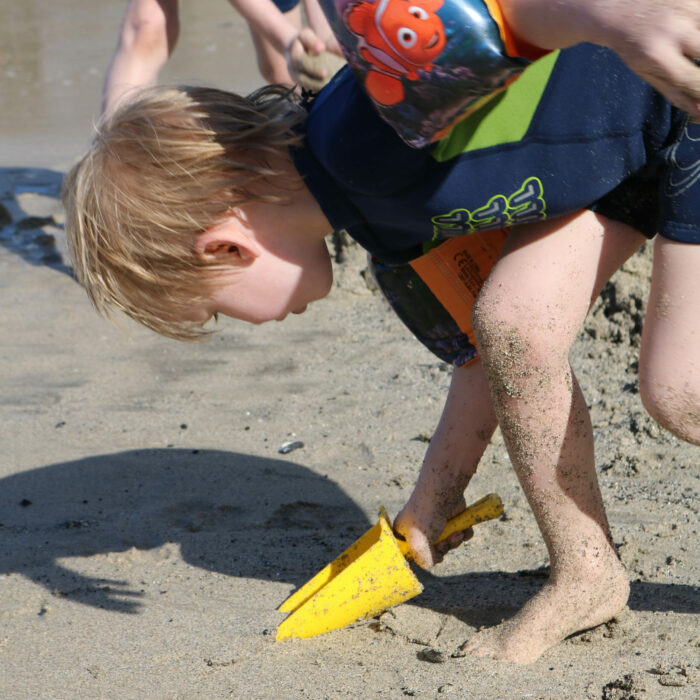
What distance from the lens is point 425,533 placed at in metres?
2.01

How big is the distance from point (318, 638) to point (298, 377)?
134 centimetres

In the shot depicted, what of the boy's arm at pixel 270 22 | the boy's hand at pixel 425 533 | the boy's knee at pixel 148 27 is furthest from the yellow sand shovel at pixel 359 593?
the boy's knee at pixel 148 27

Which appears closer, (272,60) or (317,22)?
(317,22)

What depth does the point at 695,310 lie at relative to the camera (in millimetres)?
1562

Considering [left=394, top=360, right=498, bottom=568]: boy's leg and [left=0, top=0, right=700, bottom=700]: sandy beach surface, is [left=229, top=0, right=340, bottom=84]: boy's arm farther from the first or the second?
[left=394, top=360, right=498, bottom=568]: boy's leg

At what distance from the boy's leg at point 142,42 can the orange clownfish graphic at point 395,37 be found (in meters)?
2.59

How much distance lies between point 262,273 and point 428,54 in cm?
63

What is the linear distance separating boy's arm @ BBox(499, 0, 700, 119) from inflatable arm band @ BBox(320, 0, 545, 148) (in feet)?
0.33

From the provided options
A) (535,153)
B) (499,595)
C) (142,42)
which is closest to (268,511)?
(499,595)

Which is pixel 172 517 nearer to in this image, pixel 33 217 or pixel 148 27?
pixel 148 27

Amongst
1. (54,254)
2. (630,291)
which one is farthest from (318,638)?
(54,254)

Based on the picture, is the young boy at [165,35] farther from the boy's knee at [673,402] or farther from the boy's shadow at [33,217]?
the boy's knee at [673,402]

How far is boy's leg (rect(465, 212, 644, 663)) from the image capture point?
1.61 metres

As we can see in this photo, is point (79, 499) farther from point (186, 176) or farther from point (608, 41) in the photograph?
point (608, 41)
